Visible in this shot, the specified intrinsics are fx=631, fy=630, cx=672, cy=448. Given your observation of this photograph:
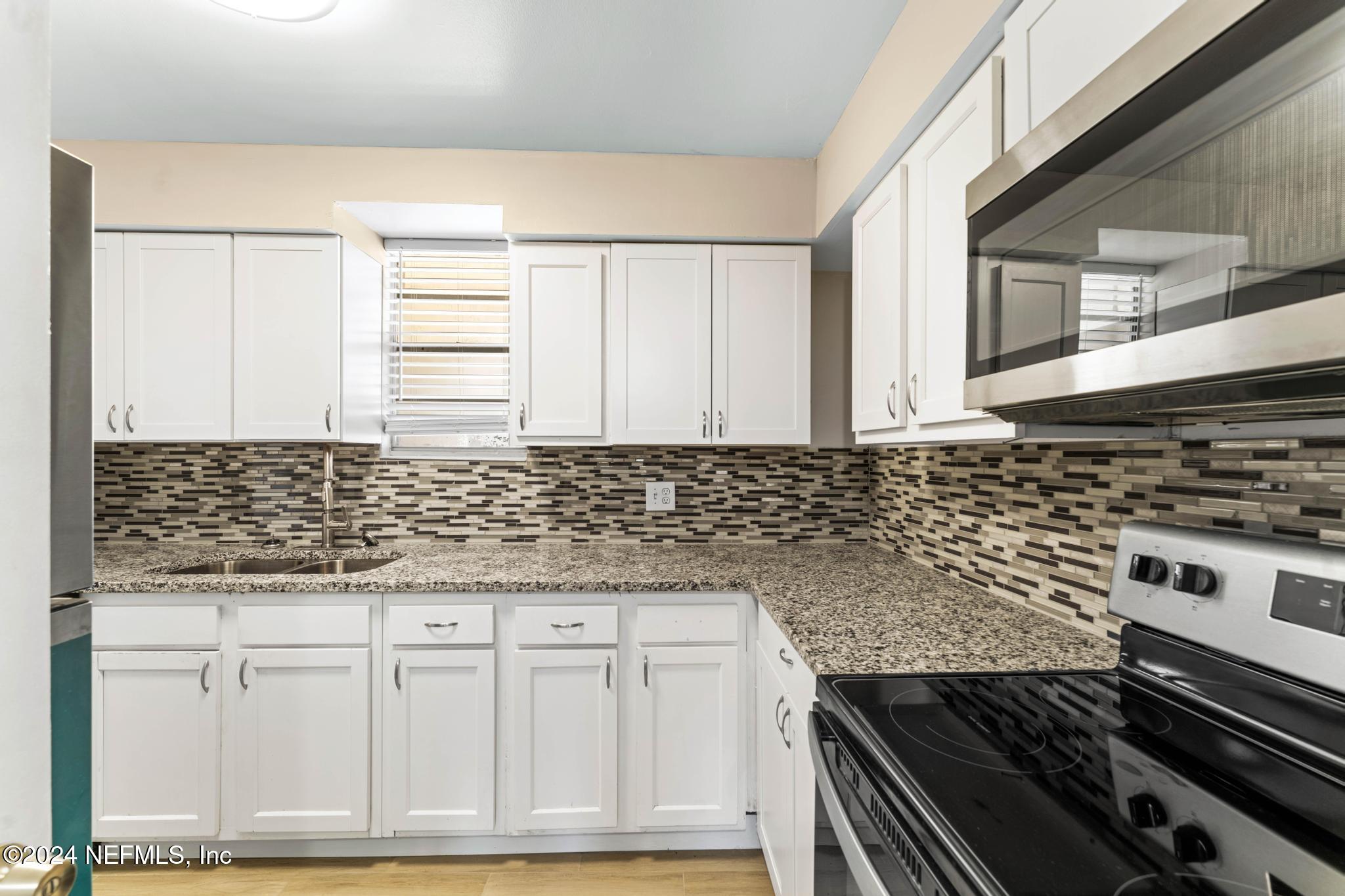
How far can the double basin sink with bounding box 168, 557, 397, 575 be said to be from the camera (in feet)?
7.70

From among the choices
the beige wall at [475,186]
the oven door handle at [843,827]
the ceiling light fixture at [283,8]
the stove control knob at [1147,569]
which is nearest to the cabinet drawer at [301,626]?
the beige wall at [475,186]

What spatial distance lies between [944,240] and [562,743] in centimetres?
178

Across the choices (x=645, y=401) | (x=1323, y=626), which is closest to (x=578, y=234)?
(x=645, y=401)

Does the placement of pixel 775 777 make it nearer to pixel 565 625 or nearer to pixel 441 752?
pixel 565 625

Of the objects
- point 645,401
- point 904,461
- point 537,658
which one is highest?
point 645,401

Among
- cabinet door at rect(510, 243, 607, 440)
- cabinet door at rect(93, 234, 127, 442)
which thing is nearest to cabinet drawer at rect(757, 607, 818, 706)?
cabinet door at rect(510, 243, 607, 440)

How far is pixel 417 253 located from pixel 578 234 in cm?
87

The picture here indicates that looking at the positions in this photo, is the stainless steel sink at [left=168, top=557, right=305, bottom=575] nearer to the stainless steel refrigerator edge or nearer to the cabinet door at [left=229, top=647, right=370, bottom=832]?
the cabinet door at [left=229, top=647, right=370, bottom=832]

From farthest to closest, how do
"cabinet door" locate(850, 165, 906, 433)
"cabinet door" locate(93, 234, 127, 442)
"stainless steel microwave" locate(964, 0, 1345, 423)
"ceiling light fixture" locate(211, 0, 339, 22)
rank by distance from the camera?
"cabinet door" locate(93, 234, 127, 442)
"cabinet door" locate(850, 165, 906, 433)
"ceiling light fixture" locate(211, 0, 339, 22)
"stainless steel microwave" locate(964, 0, 1345, 423)

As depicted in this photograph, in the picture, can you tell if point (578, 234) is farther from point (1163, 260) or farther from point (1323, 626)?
point (1323, 626)

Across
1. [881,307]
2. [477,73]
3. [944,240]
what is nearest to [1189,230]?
[944,240]

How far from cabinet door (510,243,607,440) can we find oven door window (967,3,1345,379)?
160 cm

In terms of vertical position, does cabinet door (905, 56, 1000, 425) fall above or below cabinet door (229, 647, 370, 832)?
above

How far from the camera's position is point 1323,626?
77 centimetres
